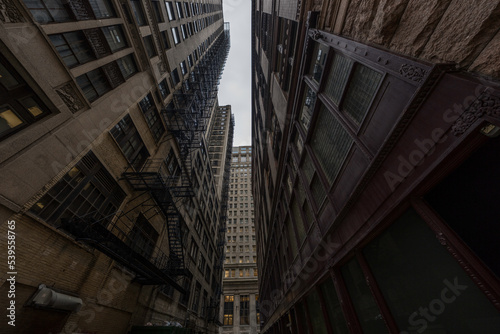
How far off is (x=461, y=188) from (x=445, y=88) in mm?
1455

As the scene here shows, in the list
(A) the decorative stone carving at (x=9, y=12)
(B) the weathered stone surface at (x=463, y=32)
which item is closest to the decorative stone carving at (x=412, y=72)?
(B) the weathered stone surface at (x=463, y=32)

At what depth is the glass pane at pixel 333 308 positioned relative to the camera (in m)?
6.01

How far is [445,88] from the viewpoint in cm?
272

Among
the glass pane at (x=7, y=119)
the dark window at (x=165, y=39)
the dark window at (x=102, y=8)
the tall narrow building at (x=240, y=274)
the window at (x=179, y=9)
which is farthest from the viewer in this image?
the tall narrow building at (x=240, y=274)

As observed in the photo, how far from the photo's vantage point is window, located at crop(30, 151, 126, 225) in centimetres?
737

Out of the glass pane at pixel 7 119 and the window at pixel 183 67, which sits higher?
the window at pixel 183 67

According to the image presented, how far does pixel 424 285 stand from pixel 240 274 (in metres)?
60.0

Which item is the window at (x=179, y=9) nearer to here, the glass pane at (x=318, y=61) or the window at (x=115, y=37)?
the window at (x=115, y=37)

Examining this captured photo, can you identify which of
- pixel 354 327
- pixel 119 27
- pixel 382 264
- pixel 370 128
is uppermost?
pixel 119 27

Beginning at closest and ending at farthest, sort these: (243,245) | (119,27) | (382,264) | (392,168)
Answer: (392,168) → (382,264) → (119,27) → (243,245)

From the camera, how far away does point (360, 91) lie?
5094mm

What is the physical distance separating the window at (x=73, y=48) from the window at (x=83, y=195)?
439cm

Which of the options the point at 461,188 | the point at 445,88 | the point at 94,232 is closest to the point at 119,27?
the point at 94,232

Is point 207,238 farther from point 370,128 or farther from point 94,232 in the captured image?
point 370,128
